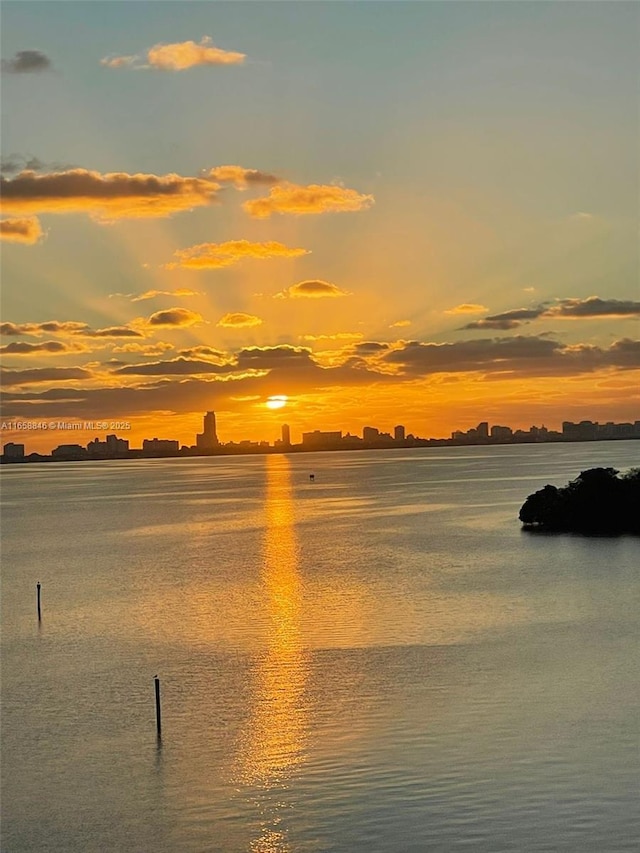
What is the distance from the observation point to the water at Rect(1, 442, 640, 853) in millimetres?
30391

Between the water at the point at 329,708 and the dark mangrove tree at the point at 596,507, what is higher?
the dark mangrove tree at the point at 596,507

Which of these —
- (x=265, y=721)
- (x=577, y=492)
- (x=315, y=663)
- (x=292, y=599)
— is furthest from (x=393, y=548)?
(x=265, y=721)

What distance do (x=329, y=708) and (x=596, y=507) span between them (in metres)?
72.6

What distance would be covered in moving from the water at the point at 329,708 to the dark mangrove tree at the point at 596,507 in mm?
18247

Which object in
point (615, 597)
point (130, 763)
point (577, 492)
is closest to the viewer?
point (130, 763)

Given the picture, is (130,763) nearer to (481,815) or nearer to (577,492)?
(481,815)

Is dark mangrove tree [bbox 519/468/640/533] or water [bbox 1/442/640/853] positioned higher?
dark mangrove tree [bbox 519/468/640/533]

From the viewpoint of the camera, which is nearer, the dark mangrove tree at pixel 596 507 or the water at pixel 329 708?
the water at pixel 329 708

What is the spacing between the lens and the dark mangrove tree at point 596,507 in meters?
107

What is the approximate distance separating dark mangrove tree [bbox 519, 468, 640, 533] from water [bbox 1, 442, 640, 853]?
1825cm

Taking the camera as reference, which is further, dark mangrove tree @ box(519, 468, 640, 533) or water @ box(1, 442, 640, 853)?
dark mangrove tree @ box(519, 468, 640, 533)

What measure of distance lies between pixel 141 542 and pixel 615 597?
6229cm

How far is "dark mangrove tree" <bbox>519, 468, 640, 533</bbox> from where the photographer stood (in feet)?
352

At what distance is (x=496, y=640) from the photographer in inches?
2132
